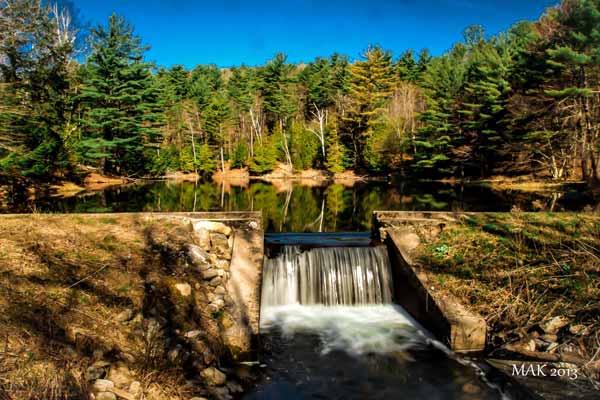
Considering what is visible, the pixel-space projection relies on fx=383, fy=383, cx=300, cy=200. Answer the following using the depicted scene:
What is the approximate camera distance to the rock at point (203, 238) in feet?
27.8

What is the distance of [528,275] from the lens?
7.46m

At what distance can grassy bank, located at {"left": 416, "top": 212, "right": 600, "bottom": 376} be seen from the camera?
628 centimetres

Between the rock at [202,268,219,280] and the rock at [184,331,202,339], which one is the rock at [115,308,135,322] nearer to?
the rock at [184,331,202,339]

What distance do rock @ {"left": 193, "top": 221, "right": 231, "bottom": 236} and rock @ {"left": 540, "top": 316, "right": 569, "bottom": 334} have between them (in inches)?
261

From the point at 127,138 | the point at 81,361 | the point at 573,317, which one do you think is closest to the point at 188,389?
the point at 81,361

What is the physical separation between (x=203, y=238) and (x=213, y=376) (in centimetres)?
369

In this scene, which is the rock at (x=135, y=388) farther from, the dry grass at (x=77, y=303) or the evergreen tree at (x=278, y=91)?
the evergreen tree at (x=278, y=91)

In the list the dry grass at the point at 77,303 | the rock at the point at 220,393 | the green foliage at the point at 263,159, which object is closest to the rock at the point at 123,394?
the dry grass at the point at 77,303

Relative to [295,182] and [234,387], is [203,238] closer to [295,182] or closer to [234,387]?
[234,387]

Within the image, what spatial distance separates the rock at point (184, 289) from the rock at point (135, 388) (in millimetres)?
2245

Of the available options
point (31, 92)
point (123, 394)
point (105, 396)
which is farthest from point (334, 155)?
point (105, 396)

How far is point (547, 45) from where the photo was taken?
29.6 m

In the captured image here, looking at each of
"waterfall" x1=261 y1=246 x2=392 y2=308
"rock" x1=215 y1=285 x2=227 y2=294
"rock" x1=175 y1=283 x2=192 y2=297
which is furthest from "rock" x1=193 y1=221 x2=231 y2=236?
"rock" x1=175 y1=283 x2=192 y2=297

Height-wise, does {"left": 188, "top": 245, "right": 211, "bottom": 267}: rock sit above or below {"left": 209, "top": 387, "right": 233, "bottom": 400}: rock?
above
